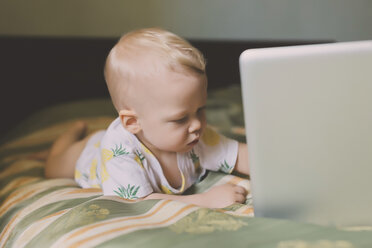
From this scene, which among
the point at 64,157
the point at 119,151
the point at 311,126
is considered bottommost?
the point at 64,157

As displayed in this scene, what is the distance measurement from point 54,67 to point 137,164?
130cm

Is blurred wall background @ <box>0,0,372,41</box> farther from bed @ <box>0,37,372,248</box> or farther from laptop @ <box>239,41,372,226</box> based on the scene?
laptop @ <box>239,41,372,226</box>

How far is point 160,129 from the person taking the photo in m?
0.88

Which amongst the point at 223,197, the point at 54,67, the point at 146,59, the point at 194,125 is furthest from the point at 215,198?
the point at 54,67

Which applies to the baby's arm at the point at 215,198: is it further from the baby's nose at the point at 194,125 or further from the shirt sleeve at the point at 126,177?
the baby's nose at the point at 194,125

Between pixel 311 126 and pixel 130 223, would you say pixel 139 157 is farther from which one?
pixel 311 126

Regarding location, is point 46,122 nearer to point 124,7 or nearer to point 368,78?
point 124,7

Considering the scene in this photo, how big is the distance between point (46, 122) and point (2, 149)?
26 cm

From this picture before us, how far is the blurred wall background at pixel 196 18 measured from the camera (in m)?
2.07

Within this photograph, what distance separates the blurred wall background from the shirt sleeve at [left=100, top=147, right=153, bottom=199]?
135 centimetres

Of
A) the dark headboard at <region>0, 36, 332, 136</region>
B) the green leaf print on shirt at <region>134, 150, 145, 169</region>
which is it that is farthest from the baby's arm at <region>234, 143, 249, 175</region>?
the dark headboard at <region>0, 36, 332, 136</region>

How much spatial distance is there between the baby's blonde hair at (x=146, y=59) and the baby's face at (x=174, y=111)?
20mm

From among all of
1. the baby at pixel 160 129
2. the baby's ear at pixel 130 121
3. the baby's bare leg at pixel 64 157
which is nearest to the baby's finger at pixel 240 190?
the baby at pixel 160 129

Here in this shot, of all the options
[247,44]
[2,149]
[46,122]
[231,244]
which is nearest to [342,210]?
[231,244]
